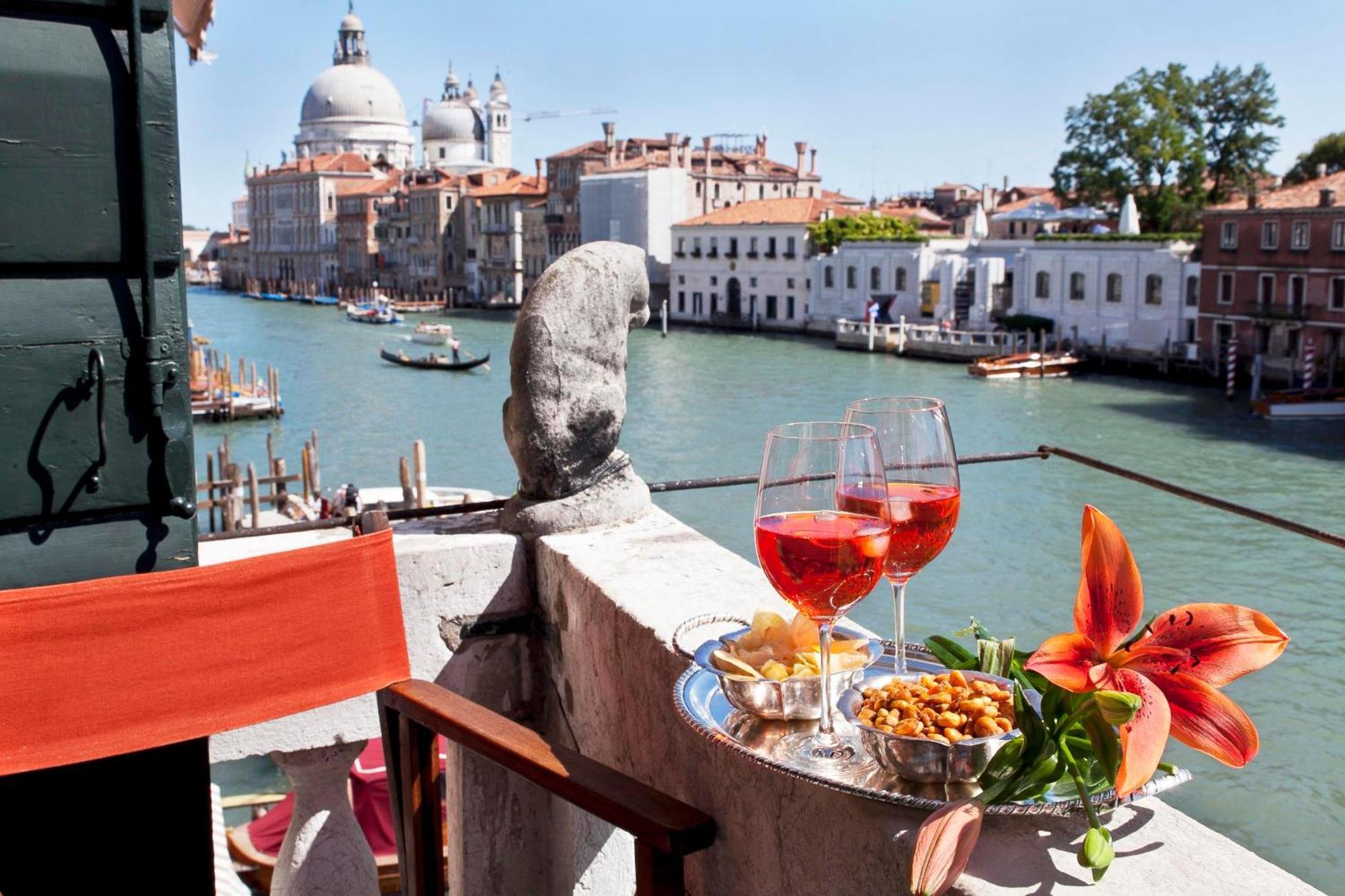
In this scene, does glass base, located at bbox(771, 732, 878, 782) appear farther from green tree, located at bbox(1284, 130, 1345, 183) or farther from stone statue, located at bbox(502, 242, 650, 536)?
green tree, located at bbox(1284, 130, 1345, 183)

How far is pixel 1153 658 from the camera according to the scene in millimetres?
897

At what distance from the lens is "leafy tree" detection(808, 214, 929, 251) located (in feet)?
138

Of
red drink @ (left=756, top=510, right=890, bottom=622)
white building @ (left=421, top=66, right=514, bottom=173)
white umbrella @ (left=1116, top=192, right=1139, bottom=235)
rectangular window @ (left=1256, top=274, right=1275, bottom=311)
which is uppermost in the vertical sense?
white building @ (left=421, top=66, right=514, bottom=173)

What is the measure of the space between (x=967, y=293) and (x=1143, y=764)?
38799 mm

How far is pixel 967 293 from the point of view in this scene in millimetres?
38562

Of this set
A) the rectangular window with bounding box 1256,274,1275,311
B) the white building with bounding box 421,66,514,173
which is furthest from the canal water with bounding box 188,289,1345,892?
the white building with bounding box 421,66,514,173

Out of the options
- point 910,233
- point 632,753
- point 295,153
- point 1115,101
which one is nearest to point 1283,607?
point 632,753

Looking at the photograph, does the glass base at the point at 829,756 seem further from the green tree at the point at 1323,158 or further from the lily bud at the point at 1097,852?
the green tree at the point at 1323,158

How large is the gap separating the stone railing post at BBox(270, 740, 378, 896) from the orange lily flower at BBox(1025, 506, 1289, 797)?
1222 millimetres

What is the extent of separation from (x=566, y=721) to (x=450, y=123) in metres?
76.7

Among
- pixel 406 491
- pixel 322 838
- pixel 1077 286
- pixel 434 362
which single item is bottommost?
pixel 406 491

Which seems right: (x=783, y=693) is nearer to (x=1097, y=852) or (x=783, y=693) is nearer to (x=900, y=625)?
(x=900, y=625)

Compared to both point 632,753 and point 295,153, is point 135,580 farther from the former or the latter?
point 295,153

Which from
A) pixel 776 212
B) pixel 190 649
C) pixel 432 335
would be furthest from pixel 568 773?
pixel 776 212
